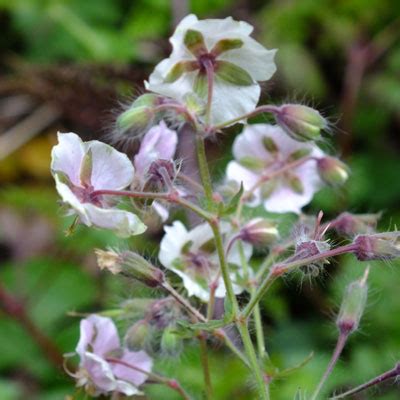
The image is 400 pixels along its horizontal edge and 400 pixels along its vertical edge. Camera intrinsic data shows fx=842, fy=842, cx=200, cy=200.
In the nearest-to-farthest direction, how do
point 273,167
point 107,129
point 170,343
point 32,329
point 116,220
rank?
point 116,220 < point 170,343 < point 273,167 < point 107,129 < point 32,329

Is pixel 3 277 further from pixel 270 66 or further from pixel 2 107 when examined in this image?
pixel 270 66

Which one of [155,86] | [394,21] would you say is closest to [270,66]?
[155,86]

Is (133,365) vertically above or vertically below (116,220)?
below

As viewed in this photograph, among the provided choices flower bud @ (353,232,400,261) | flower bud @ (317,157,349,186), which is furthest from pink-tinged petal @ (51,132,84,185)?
flower bud @ (317,157,349,186)

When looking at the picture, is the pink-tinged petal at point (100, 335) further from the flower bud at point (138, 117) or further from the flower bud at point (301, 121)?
the flower bud at point (301, 121)

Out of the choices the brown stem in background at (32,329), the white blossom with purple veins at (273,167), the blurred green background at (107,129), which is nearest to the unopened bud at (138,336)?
the white blossom with purple veins at (273,167)

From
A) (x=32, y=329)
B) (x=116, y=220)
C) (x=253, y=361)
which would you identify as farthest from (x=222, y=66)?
(x=32, y=329)

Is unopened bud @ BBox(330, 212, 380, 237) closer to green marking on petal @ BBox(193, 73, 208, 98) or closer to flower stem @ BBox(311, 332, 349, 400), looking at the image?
flower stem @ BBox(311, 332, 349, 400)

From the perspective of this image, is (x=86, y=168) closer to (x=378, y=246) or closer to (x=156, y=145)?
(x=156, y=145)
